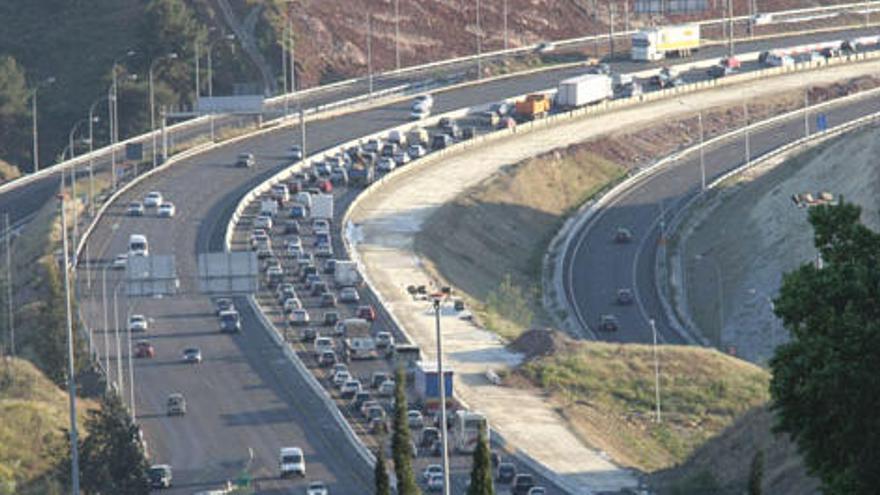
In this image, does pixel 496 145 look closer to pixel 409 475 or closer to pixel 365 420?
pixel 365 420

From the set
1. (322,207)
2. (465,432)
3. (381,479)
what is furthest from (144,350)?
(381,479)

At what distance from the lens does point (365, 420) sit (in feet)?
327

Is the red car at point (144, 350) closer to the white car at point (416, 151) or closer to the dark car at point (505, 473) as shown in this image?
the dark car at point (505, 473)

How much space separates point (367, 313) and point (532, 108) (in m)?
66.9

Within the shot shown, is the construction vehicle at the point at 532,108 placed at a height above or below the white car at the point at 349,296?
above

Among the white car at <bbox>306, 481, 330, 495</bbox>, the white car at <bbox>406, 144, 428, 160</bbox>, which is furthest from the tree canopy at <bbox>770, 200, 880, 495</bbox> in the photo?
the white car at <bbox>406, 144, 428, 160</bbox>

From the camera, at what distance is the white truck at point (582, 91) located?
18975cm

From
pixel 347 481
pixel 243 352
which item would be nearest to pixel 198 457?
pixel 347 481

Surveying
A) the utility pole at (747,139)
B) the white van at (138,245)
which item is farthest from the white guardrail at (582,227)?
the white van at (138,245)

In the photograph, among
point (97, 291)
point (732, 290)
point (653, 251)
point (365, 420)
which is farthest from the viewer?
point (653, 251)

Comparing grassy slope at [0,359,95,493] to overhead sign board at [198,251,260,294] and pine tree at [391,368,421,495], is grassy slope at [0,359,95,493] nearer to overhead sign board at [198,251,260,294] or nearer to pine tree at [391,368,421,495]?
overhead sign board at [198,251,260,294]

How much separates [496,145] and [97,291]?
201 ft

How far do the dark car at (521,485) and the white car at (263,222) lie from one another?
5838 cm

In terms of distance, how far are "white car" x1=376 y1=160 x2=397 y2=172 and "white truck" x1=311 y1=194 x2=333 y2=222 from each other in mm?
20169
